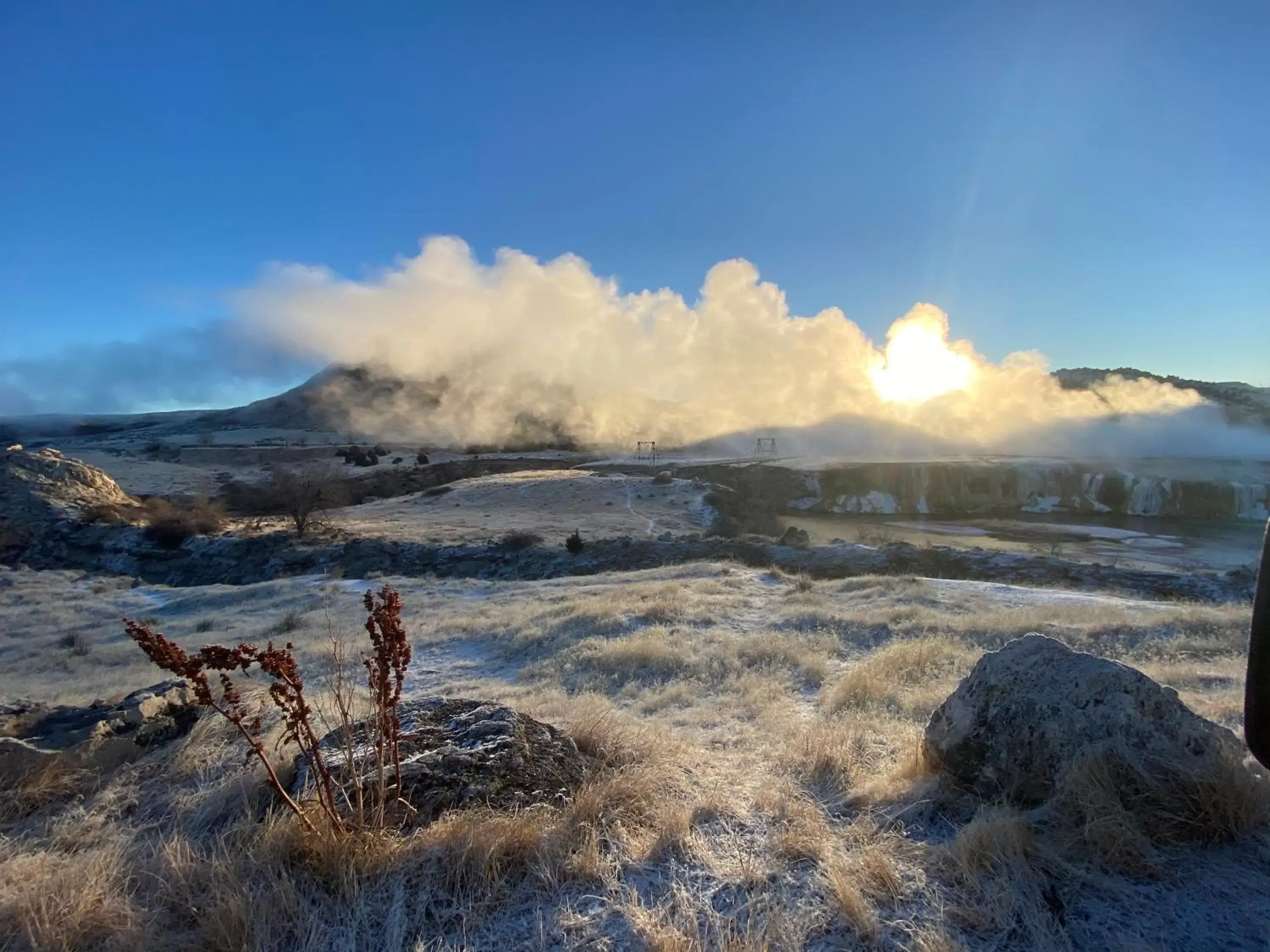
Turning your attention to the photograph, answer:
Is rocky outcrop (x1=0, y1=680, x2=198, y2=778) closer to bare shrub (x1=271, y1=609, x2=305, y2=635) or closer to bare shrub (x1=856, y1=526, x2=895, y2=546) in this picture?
bare shrub (x1=271, y1=609, x2=305, y2=635)

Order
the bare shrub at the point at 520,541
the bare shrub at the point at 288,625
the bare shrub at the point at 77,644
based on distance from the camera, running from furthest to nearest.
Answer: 1. the bare shrub at the point at 520,541
2. the bare shrub at the point at 288,625
3. the bare shrub at the point at 77,644

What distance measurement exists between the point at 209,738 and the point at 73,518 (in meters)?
34.6

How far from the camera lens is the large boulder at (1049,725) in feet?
13.0

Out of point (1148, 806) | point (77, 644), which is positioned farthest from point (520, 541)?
point (1148, 806)

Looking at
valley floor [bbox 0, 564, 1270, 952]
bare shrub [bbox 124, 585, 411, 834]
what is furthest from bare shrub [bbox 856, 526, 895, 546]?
bare shrub [bbox 124, 585, 411, 834]

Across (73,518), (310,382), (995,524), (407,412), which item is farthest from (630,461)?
(310,382)

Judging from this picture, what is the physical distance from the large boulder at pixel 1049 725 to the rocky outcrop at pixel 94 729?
237 inches

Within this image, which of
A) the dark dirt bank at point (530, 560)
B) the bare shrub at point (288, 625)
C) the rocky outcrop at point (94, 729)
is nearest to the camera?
the rocky outcrop at point (94, 729)

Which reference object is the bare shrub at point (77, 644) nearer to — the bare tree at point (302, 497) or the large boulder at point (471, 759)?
the large boulder at point (471, 759)

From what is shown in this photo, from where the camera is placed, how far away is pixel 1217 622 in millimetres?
11648

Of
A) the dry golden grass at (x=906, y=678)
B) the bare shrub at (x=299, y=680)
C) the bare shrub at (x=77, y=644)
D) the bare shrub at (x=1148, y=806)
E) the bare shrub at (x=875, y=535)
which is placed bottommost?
the bare shrub at (x=875, y=535)

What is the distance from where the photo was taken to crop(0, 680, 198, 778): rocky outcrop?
193 inches

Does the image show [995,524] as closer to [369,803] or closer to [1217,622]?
[1217,622]

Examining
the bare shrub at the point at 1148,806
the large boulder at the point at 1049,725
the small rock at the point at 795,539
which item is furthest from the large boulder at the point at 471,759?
the small rock at the point at 795,539
